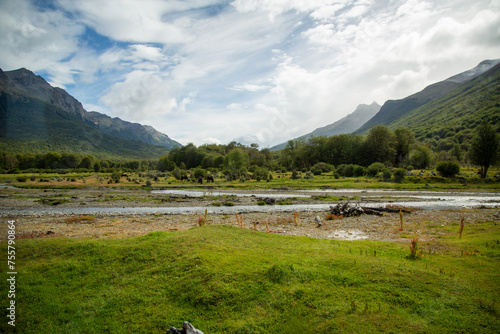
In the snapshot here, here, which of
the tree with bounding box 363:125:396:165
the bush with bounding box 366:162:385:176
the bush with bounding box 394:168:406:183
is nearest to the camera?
the bush with bounding box 394:168:406:183

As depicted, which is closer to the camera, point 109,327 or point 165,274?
point 109,327

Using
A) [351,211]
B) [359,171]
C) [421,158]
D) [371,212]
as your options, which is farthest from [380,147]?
[351,211]

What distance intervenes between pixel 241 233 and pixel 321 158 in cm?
12460

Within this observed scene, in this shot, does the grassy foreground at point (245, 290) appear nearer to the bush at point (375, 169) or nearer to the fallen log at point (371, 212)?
the fallen log at point (371, 212)

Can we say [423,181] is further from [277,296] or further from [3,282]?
[3,282]

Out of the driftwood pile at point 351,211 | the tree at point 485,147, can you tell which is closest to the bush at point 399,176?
the tree at point 485,147

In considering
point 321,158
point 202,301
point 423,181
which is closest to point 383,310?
point 202,301

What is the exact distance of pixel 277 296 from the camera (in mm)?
7312

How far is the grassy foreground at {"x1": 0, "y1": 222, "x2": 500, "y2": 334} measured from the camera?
635cm

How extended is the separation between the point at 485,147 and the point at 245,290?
3540 inches

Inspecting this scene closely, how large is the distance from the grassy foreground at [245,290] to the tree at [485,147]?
79168 millimetres

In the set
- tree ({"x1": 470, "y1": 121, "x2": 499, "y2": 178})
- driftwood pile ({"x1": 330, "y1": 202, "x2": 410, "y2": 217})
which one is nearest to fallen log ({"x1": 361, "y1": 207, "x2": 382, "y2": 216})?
driftwood pile ({"x1": 330, "y1": 202, "x2": 410, "y2": 217})

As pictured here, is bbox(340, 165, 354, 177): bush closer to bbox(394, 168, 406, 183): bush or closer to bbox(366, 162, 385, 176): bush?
bbox(366, 162, 385, 176): bush

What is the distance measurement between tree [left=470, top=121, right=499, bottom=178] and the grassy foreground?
79.2m
